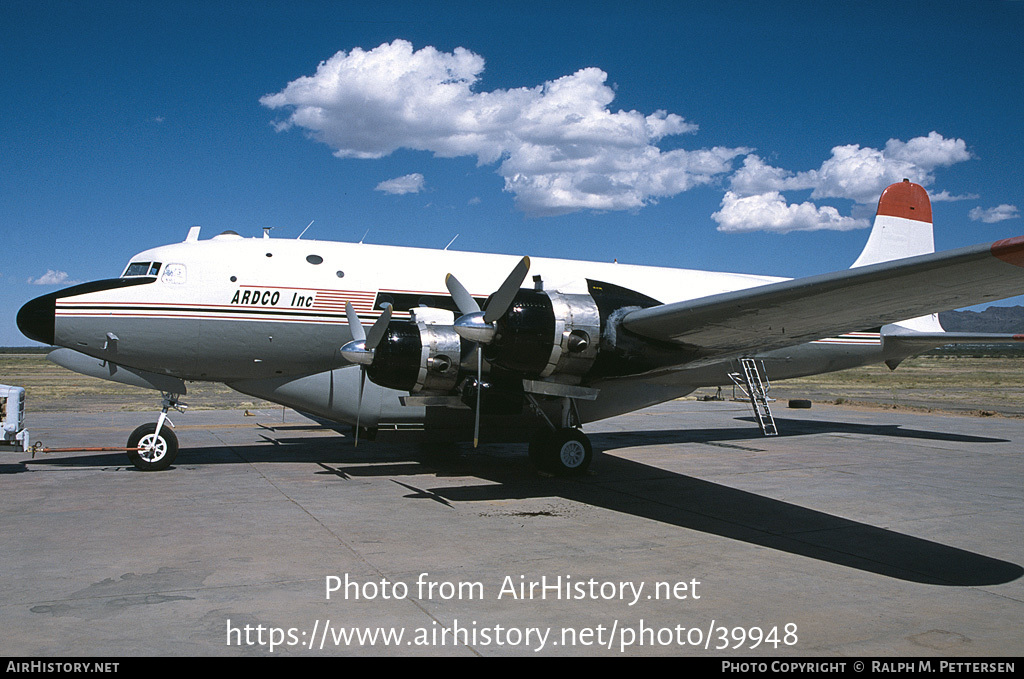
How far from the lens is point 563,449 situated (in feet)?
36.1

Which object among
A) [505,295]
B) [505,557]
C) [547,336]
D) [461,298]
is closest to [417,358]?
[461,298]

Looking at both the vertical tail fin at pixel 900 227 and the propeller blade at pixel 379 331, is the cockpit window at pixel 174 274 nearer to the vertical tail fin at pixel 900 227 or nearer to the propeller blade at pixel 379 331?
the propeller blade at pixel 379 331

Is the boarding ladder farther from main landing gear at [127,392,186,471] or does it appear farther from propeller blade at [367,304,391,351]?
main landing gear at [127,392,186,471]

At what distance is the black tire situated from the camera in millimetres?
11133

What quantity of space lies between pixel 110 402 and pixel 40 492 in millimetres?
21765

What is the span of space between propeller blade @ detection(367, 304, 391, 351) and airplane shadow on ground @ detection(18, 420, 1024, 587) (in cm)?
205

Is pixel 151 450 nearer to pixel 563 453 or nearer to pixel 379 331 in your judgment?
pixel 379 331

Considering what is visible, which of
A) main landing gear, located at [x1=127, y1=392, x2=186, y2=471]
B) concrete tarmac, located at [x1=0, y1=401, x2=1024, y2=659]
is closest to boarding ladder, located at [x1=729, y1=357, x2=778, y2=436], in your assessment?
concrete tarmac, located at [x1=0, y1=401, x2=1024, y2=659]

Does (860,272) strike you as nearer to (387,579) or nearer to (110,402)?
(387,579)

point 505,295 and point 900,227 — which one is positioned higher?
point 900,227

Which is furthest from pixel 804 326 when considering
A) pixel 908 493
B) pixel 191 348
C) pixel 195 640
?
pixel 191 348

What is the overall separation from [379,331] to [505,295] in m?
2.23
